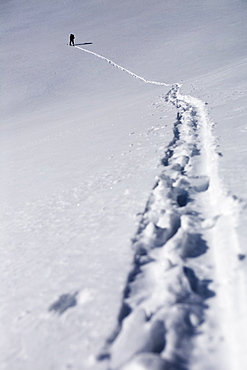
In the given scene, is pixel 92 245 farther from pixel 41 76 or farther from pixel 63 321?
pixel 41 76

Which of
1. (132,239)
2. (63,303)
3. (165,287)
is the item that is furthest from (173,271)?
(63,303)

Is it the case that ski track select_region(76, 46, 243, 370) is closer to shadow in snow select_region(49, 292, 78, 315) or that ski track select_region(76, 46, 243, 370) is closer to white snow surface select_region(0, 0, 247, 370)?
white snow surface select_region(0, 0, 247, 370)

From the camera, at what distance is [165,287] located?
1.65 m

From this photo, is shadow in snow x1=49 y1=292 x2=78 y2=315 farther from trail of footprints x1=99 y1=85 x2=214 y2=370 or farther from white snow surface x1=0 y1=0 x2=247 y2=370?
trail of footprints x1=99 y1=85 x2=214 y2=370

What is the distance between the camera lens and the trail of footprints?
4.40 ft

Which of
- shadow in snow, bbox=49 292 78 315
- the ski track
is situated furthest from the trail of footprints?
shadow in snow, bbox=49 292 78 315

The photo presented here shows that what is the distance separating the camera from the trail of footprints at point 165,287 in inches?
52.8

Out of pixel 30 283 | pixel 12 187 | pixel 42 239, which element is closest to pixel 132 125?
pixel 12 187

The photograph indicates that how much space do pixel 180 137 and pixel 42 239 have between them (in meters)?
2.30

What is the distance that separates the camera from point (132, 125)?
5.44 meters

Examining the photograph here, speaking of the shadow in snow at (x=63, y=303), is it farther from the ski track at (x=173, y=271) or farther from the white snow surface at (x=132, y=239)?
the ski track at (x=173, y=271)

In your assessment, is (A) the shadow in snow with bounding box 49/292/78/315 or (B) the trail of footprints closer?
(B) the trail of footprints

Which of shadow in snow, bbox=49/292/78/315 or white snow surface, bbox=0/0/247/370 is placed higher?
white snow surface, bbox=0/0/247/370

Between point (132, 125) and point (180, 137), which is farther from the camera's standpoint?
point (132, 125)
